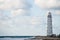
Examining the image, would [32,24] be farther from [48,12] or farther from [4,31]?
[4,31]

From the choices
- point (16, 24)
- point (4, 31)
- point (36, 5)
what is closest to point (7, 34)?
point (4, 31)

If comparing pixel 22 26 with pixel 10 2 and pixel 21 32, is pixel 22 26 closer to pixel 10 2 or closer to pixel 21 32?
pixel 21 32

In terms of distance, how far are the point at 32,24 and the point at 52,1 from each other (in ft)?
1.75

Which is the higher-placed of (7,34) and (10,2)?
(10,2)

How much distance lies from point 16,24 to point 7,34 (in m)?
0.24

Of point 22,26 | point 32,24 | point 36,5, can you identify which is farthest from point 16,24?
point 36,5

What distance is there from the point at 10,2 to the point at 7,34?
22.4 inches

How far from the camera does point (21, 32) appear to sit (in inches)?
88.3

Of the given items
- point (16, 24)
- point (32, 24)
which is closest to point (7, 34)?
point (16, 24)

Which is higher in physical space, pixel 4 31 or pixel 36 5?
pixel 36 5

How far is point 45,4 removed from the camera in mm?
2219

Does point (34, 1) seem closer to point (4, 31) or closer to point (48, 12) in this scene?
point (48, 12)

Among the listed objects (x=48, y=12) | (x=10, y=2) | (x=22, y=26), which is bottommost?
(x=22, y=26)

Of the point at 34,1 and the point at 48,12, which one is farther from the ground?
the point at 34,1
